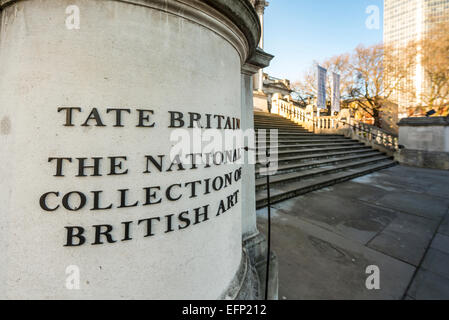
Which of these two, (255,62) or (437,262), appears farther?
(437,262)

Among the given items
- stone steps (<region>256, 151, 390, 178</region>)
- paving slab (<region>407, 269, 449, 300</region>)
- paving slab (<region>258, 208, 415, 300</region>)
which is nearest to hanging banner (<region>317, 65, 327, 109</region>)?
stone steps (<region>256, 151, 390, 178</region>)

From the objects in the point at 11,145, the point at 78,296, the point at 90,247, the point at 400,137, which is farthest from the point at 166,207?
the point at 400,137

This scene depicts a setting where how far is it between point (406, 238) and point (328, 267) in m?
1.78

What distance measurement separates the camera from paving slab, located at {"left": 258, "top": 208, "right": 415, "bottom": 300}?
2203 mm

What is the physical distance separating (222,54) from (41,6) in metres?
1.13

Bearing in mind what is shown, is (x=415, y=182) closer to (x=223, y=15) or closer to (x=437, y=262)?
(x=437, y=262)

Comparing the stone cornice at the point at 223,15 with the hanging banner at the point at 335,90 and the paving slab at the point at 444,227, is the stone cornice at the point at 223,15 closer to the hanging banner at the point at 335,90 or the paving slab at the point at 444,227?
the paving slab at the point at 444,227

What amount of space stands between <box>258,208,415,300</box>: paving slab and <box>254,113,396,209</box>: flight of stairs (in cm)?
136

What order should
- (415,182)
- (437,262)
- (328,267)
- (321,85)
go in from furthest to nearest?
(321,85) → (415,182) → (437,262) → (328,267)

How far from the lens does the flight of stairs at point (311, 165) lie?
547 centimetres

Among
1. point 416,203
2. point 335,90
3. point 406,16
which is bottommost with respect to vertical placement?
point 416,203

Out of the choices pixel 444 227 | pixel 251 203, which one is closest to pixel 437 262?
pixel 444 227

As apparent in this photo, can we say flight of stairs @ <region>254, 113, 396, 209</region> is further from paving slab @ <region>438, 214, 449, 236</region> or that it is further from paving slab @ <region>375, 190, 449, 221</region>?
paving slab @ <region>438, 214, 449, 236</region>

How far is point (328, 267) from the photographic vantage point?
8.53 ft
